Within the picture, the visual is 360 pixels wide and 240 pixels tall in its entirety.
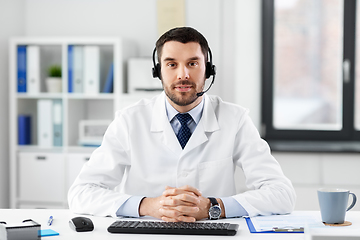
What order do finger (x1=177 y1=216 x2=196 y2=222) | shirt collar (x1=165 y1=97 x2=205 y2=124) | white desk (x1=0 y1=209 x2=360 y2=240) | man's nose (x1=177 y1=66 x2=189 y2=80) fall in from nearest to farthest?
white desk (x1=0 y1=209 x2=360 y2=240)
finger (x1=177 y1=216 x2=196 y2=222)
man's nose (x1=177 y1=66 x2=189 y2=80)
shirt collar (x1=165 y1=97 x2=205 y2=124)

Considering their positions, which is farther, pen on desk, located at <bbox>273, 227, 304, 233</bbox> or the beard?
the beard

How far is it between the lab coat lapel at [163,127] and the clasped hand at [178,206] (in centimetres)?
27

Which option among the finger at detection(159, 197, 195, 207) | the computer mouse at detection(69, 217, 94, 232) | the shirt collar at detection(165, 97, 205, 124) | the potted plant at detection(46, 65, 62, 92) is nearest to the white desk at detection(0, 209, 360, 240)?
the computer mouse at detection(69, 217, 94, 232)

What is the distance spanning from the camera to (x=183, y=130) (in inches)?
69.2

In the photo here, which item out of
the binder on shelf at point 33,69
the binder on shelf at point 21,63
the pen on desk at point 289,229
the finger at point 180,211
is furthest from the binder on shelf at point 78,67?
the pen on desk at point 289,229

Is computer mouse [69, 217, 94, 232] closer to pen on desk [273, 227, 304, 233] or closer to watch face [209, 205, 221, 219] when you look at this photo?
watch face [209, 205, 221, 219]

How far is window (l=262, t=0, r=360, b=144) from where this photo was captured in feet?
10.8

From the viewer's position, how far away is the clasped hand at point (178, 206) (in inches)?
54.1

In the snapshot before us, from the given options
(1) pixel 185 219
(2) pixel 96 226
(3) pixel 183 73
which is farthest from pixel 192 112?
(2) pixel 96 226

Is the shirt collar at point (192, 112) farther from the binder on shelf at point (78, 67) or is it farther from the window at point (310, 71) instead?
the window at point (310, 71)

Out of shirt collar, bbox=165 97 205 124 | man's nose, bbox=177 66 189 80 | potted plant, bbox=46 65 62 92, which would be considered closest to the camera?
man's nose, bbox=177 66 189 80

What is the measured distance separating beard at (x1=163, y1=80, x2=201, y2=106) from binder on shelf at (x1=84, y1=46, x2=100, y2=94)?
151 cm

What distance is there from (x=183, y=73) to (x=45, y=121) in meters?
1.79

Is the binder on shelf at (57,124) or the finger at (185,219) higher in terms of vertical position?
the binder on shelf at (57,124)
